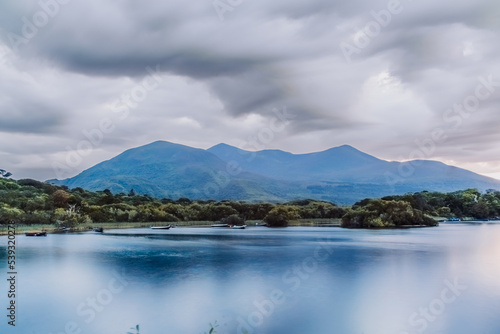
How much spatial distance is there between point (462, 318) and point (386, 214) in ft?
178

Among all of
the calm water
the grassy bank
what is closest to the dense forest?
the grassy bank

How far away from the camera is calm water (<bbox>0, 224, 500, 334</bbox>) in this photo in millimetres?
14766

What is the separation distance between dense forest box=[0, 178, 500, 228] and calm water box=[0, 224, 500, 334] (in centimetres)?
3455

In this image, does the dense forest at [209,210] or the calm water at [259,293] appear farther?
the dense forest at [209,210]

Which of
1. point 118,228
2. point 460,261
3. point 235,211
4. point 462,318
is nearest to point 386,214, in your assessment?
point 235,211

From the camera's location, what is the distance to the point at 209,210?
8544 centimetres

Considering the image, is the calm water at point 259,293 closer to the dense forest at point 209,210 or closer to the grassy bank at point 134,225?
the grassy bank at point 134,225

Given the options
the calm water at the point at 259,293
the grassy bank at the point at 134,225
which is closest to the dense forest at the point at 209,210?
the grassy bank at the point at 134,225

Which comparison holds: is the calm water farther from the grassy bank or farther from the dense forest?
the dense forest

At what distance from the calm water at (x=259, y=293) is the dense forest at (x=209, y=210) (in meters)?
34.6

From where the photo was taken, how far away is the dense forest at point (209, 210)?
64.4 meters

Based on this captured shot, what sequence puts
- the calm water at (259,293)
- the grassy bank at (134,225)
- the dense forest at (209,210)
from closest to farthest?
the calm water at (259,293) → the grassy bank at (134,225) → the dense forest at (209,210)

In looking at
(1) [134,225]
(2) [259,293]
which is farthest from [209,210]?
(2) [259,293]

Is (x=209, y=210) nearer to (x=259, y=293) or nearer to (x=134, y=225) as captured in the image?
(x=134, y=225)
